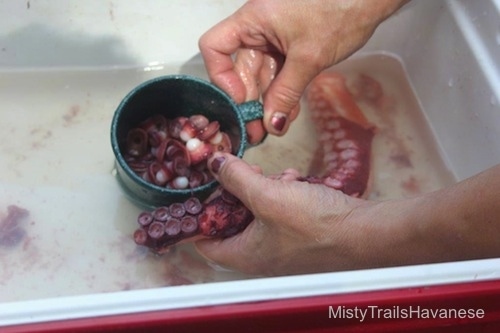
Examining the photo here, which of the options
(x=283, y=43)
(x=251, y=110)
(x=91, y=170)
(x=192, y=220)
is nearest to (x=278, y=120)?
(x=251, y=110)

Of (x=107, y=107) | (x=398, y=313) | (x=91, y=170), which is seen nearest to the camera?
(x=398, y=313)

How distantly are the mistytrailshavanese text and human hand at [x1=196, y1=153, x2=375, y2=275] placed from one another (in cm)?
18

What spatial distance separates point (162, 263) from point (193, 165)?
25cm

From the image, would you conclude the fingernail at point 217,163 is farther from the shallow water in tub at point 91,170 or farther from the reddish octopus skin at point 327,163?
the shallow water in tub at point 91,170

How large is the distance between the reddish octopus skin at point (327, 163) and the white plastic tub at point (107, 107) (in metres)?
0.08

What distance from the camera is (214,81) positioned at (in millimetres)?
1514

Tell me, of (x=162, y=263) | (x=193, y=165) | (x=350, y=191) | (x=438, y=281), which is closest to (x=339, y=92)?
(x=350, y=191)

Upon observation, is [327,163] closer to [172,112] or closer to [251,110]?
[251,110]

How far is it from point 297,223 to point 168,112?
0.51m

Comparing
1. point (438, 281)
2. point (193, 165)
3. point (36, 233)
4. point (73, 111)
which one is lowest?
point (36, 233)

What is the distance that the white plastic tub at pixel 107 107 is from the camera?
4.88ft

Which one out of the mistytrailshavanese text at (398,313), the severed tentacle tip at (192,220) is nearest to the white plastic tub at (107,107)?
the severed tentacle tip at (192,220)

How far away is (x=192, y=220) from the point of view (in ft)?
4.32

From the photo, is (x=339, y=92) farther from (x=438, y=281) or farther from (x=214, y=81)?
(x=438, y=281)
